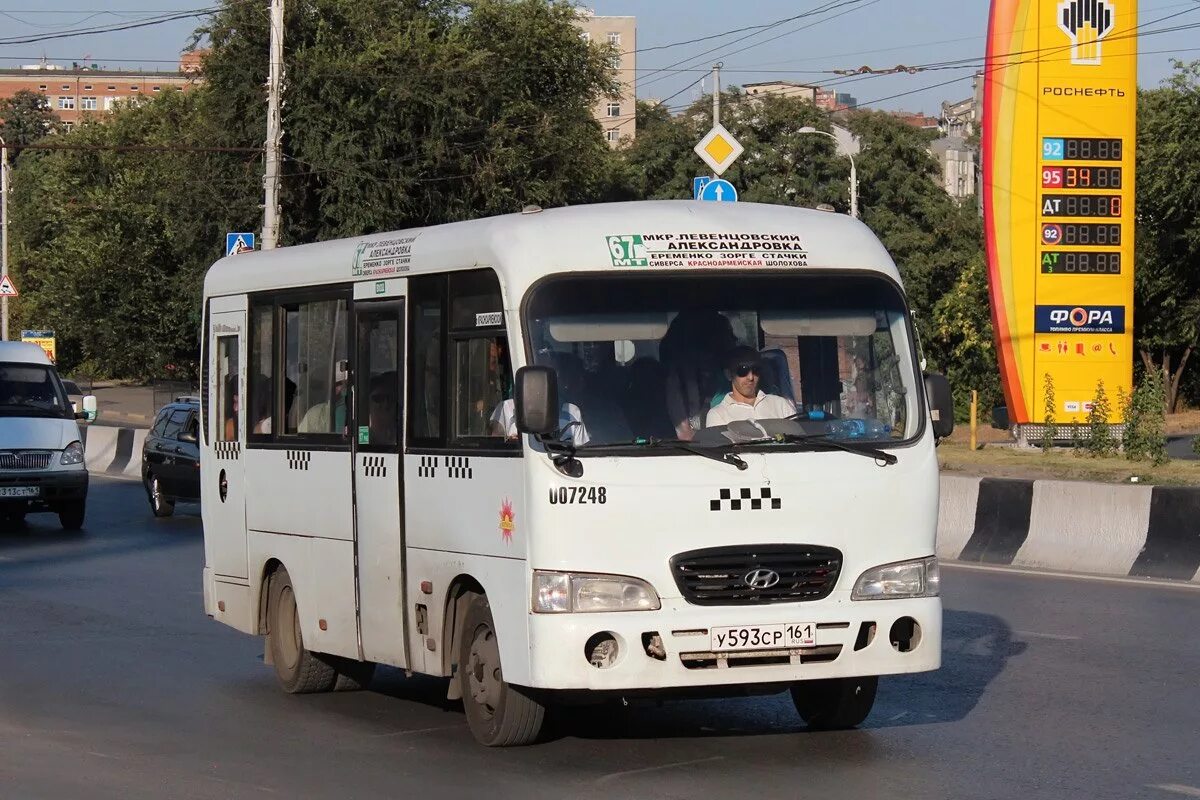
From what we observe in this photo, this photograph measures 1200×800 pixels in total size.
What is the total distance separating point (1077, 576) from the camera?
1669cm

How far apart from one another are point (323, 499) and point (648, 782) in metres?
3.17

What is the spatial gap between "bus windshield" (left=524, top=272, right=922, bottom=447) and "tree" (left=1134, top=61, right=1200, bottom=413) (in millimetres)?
40521

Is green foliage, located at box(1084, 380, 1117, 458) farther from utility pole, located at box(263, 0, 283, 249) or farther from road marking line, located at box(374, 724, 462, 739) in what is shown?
road marking line, located at box(374, 724, 462, 739)

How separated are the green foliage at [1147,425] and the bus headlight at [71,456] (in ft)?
43.6

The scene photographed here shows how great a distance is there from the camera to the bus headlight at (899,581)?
858cm

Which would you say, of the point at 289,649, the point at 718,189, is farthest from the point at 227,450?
the point at 718,189

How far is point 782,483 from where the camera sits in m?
8.48

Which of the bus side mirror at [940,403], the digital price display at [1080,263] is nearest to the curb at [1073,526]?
the bus side mirror at [940,403]

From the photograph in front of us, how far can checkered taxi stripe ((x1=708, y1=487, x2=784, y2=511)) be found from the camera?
8375mm

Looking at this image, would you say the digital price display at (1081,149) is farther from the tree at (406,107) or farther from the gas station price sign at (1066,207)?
the tree at (406,107)

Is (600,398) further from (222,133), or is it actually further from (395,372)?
(222,133)

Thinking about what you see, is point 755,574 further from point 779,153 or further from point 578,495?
point 779,153

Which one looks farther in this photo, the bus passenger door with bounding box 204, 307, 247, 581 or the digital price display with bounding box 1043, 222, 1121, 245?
the digital price display with bounding box 1043, 222, 1121, 245

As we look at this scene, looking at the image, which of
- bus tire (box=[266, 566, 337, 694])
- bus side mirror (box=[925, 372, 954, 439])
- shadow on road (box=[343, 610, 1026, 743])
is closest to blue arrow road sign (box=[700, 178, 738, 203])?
shadow on road (box=[343, 610, 1026, 743])
